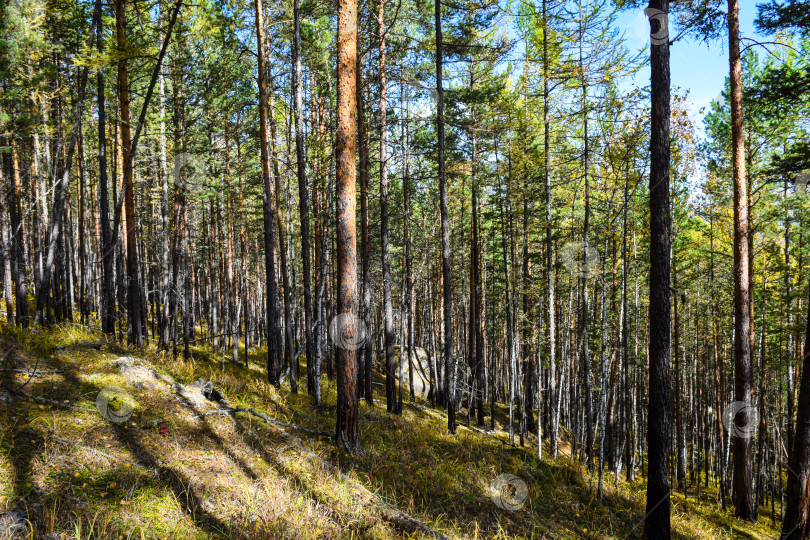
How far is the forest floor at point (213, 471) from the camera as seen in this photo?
371cm

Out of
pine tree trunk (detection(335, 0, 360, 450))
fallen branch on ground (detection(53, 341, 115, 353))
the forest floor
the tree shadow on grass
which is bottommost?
the forest floor

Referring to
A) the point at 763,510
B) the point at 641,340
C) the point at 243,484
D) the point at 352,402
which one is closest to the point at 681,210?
the point at 641,340

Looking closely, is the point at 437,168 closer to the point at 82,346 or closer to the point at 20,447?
the point at 82,346

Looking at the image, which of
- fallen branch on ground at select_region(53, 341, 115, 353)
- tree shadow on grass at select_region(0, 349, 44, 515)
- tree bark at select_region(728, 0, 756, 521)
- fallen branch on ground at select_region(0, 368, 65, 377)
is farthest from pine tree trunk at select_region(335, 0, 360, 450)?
tree bark at select_region(728, 0, 756, 521)

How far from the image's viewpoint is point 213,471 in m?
4.83

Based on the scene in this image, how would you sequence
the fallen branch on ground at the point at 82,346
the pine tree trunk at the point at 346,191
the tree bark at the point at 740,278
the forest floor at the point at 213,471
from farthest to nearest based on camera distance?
the tree bark at the point at 740,278
the fallen branch on ground at the point at 82,346
the pine tree trunk at the point at 346,191
the forest floor at the point at 213,471

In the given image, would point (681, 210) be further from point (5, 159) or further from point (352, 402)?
point (5, 159)

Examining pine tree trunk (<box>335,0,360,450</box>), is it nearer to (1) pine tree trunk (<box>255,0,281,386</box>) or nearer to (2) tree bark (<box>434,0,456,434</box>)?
(1) pine tree trunk (<box>255,0,281,386</box>)

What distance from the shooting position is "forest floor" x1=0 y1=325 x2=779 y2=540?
3.71 metres

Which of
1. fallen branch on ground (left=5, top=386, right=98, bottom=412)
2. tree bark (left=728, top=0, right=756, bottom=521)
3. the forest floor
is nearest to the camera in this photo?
the forest floor

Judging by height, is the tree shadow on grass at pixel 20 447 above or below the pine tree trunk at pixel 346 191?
below

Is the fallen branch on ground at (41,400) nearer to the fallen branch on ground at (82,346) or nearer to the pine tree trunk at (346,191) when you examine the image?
the fallen branch on ground at (82,346)

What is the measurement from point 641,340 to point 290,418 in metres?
23.3

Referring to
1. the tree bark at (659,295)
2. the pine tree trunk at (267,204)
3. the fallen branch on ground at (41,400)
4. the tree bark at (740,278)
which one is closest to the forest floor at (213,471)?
the fallen branch on ground at (41,400)
